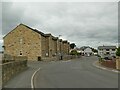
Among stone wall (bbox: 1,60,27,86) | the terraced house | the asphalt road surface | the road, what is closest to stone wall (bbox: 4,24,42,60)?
the terraced house

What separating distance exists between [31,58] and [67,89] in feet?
203

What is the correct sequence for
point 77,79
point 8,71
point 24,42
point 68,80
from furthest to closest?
point 24,42, point 8,71, point 77,79, point 68,80

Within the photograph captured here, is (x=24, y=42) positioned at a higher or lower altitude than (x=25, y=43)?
higher

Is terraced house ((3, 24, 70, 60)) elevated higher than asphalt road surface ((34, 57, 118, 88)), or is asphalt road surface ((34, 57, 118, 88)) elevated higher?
terraced house ((3, 24, 70, 60))

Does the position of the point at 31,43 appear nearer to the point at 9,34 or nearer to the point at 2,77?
the point at 9,34

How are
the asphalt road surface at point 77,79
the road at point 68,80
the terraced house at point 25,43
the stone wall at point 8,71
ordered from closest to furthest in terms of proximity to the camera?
the asphalt road surface at point 77,79, the road at point 68,80, the stone wall at point 8,71, the terraced house at point 25,43

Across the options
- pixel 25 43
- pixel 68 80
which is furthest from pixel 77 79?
pixel 25 43

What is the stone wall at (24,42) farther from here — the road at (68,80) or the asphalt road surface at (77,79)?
the asphalt road surface at (77,79)

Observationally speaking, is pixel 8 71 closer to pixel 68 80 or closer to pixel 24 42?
pixel 68 80

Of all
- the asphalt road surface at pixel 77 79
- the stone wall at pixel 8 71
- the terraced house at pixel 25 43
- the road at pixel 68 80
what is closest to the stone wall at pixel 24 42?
the terraced house at pixel 25 43

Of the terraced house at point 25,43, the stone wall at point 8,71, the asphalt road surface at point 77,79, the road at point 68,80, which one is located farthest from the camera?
the terraced house at point 25,43

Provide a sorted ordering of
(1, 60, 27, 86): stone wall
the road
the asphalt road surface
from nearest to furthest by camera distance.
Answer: the asphalt road surface, the road, (1, 60, 27, 86): stone wall

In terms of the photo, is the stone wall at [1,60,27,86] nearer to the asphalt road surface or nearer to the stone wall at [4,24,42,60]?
the asphalt road surface

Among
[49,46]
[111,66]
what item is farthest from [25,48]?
[111,66]
